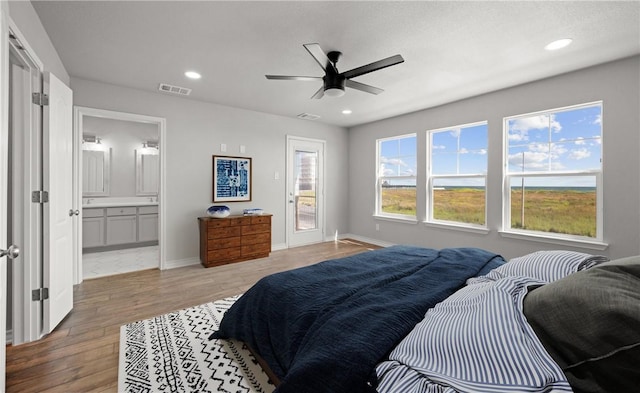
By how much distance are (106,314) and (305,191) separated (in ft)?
12.1

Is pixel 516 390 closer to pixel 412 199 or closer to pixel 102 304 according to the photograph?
pixel 102 304

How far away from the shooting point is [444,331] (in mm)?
1016

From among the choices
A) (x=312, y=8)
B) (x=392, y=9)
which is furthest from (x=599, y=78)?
(x=312, y=8)

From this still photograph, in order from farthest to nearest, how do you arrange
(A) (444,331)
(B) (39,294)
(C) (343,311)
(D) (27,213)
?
(B) (39,294) < (D) (27,213) < (C) (343,311) < (A) (444,331)

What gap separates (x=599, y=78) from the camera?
2984mm

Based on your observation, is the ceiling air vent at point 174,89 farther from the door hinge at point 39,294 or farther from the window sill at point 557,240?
the window sill at point 557,240

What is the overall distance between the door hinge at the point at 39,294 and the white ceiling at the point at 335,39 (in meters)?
2.17

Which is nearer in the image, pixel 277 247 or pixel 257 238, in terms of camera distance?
pixel 257 238

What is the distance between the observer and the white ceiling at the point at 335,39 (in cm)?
207

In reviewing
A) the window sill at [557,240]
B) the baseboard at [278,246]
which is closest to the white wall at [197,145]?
the baseboard at [278,246]

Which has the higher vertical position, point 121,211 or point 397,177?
point 397,177

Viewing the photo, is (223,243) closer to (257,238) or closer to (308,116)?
(257,238)

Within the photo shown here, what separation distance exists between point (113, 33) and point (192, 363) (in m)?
2.78

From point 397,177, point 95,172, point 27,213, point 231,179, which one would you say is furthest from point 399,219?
point 95,172
